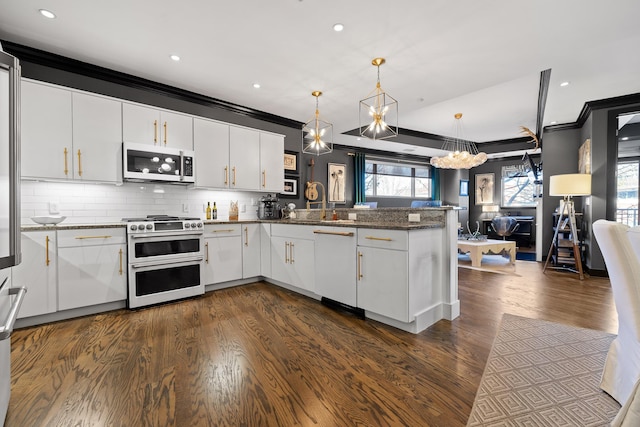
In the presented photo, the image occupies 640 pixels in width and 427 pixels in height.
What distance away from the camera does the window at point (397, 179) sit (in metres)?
7.98

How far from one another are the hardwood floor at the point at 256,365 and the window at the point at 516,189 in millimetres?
6499

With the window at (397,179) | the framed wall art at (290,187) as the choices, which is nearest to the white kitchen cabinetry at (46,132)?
the framed wall art at (290,187)

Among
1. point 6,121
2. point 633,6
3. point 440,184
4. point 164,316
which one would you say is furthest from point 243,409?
point 440,184

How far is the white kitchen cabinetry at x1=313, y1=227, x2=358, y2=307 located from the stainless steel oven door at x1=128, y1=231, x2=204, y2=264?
1461 millimetres

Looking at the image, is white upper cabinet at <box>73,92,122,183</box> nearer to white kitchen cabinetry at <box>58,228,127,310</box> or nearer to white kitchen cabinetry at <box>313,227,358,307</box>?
white kitchen cabinetry at <box>58,228,127,310</box>

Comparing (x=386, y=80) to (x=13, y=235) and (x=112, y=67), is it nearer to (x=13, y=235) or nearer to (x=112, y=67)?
(x=112, y=67)

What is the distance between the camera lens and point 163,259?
310 cm

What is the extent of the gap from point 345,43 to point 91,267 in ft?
10.7

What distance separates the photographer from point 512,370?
5.77ft

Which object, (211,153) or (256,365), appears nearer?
(256,365)

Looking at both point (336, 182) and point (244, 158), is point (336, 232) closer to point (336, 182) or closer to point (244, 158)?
point (244, 158)

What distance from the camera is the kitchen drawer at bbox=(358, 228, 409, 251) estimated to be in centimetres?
226

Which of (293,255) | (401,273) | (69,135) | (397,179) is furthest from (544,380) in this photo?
(397,179)

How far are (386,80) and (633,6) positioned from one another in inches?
80.1
